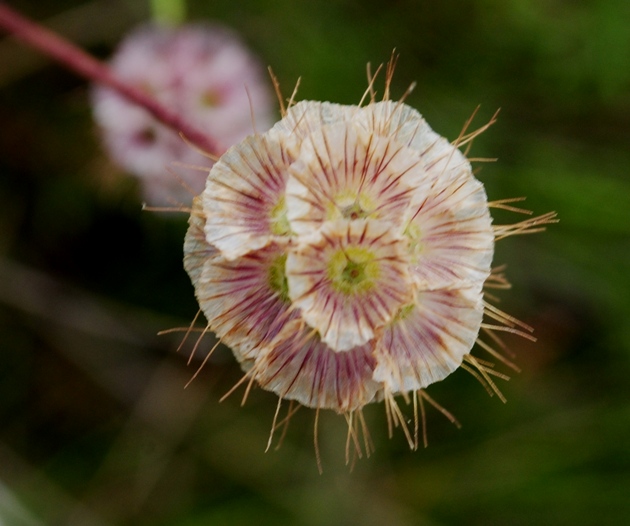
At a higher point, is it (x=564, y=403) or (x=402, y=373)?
(x=402, y=373)

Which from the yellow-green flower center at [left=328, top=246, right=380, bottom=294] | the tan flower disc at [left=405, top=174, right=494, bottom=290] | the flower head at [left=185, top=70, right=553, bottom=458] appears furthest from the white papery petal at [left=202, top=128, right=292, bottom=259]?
the tan flower disc at [left=405, top=174, right=494, bottom=290]

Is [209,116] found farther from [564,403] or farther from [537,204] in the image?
[564,403]

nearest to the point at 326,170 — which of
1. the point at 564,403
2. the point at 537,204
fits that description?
the point at 537,204

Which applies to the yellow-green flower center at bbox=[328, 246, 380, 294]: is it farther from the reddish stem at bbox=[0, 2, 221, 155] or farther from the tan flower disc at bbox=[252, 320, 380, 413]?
the reddish stem at bbox=[0, 2, 221, 155]

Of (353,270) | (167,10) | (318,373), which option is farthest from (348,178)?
Answer: (167,10)

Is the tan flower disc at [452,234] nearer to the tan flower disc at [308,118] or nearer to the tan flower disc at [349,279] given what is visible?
the tan flower disc at [349,279]

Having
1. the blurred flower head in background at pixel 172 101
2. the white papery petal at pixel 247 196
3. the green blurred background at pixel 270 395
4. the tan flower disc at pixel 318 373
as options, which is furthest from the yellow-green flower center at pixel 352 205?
the green blurred background at pixel 270 395

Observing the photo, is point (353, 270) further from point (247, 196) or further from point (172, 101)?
point (172, 101)
